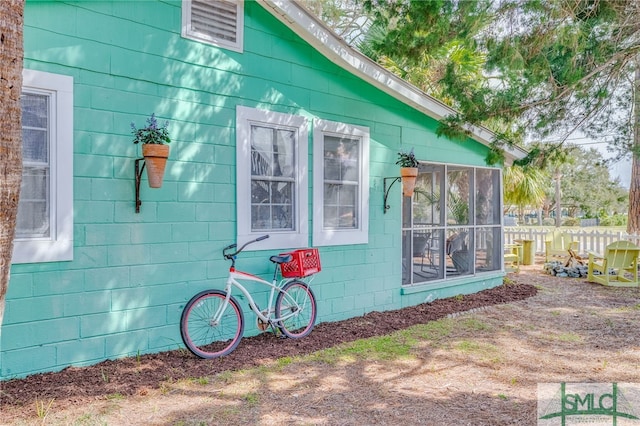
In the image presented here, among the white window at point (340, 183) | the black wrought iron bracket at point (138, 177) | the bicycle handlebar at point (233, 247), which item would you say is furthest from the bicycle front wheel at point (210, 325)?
the white window at point (340, 183)

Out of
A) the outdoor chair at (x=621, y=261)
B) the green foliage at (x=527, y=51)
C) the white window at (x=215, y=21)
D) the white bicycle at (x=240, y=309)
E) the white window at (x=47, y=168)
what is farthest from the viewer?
the outdoor chair at (x=621, y=261)

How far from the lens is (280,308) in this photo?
5.16m

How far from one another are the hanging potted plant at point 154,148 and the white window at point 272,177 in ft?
3.14

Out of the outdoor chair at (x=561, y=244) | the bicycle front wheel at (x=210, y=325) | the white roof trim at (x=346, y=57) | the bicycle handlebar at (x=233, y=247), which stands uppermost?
the white roof trim at (x=346, y=57)

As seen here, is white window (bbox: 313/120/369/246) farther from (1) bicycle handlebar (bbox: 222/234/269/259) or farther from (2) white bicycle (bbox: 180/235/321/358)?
(1) bicycle handlebar (bbox: 222/234/269/259)

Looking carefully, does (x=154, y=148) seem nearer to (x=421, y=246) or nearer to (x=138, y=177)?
(x=138, y=177)

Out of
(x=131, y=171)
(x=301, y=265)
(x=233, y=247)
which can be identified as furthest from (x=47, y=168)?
(x=301, y=265)

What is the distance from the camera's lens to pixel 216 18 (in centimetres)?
488

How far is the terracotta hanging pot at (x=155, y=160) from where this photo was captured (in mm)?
4098

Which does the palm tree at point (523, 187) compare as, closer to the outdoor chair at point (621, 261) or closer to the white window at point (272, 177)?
the outdoor chair at point (621, 261)

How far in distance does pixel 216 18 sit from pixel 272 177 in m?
1.77

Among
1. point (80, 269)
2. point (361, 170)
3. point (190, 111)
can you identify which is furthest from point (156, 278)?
point (361, 170)

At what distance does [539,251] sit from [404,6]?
11.6 metres

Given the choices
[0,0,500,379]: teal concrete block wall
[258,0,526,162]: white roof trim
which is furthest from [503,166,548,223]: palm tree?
[0,0,500,379]: teal concrete block wall
